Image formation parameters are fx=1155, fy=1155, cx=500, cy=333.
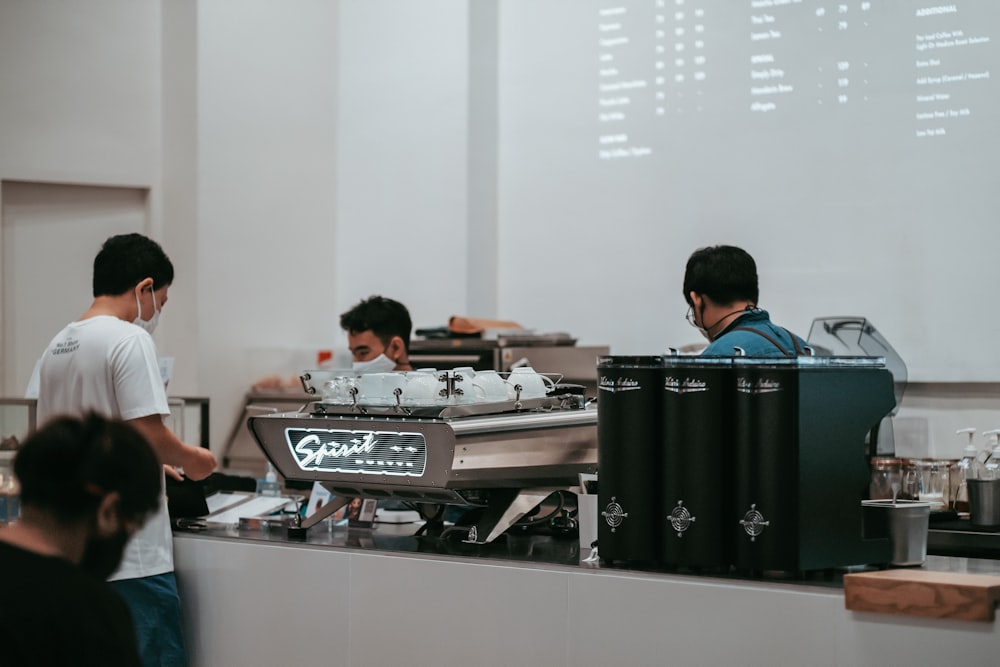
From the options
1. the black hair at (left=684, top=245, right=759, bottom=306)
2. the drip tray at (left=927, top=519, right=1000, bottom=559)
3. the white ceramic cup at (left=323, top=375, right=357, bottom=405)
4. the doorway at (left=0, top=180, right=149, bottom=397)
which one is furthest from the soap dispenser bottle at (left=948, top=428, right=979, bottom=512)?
the doorway at (left=0, top=180, right=149, bottom=397)

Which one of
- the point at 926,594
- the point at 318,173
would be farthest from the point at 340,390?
the point at 318,173

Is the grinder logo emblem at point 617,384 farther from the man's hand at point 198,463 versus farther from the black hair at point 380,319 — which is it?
the black hair at point 380,319

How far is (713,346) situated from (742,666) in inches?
39.9

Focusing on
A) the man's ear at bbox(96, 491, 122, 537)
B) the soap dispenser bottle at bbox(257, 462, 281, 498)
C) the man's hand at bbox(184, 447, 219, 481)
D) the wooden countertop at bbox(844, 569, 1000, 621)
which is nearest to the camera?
the man's ear at bbox(96, 491, 122, 537)

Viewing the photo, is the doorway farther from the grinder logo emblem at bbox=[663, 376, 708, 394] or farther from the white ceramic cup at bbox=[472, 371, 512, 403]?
the grinder logo emblem at bbox=[663, 376, 708, 394]

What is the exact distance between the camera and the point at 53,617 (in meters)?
1.23

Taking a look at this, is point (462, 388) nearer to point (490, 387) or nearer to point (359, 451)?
point (490, 387)

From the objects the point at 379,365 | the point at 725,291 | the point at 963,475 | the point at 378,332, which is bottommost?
the point at 963,475

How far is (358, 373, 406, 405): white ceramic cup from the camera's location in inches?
102

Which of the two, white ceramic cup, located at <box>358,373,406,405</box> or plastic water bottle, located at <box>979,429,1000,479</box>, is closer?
white ceramic cup, located at <box>358,373,406,405</box>

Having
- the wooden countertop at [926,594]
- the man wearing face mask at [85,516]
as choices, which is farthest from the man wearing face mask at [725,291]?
the man wearing face mask at [85,516]

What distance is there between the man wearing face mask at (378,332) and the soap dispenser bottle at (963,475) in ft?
6.20

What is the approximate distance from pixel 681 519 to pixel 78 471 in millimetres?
1145

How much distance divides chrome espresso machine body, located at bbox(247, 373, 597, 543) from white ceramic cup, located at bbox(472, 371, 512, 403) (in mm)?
34
